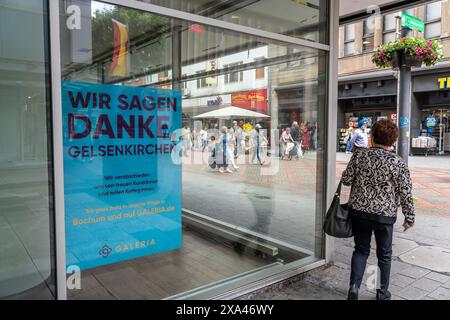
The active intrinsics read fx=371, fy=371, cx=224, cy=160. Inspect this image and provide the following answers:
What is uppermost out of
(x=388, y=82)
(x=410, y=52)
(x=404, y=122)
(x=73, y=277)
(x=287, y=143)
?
(x=388, y=82)

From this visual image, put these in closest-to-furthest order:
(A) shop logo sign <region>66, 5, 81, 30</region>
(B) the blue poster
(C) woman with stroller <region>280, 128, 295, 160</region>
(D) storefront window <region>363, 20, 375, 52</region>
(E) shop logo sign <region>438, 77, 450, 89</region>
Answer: (A) shop logo sign <region>66, 5, 81, 30</region>, (B) the blue poster, (C) woman with stroller <region>280, 128, 295, 160</region>, (E) shop logo sign <region>438, 77, 450, 89</region>, (D) storefront window <region>363, 20, 375, 52</region>

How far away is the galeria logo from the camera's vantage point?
3.14 meters

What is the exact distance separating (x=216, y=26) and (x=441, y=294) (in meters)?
3.40

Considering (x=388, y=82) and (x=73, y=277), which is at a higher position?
(x=388, y=82)

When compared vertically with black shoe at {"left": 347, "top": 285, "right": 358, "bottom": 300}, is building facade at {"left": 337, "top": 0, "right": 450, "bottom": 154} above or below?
above

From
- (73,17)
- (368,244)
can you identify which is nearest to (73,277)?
(73,17)

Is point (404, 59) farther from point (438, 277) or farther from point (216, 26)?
point (216, 26)

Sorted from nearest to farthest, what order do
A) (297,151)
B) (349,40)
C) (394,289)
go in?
(394,289) → (297,151) → (349,40)

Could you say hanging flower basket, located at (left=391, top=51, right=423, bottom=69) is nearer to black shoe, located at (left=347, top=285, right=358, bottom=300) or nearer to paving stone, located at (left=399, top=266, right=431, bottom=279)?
paving stone, located at (left=399, top=266, right=431, bottom=279)

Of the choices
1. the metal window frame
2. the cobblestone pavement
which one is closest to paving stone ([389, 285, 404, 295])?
the cobblestone pavement

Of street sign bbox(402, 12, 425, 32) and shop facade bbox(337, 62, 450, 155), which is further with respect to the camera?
shop facade bbox(337, 62, 450, 155)

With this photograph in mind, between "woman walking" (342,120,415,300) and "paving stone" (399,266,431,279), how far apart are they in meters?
0.81

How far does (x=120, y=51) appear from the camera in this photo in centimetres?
362
